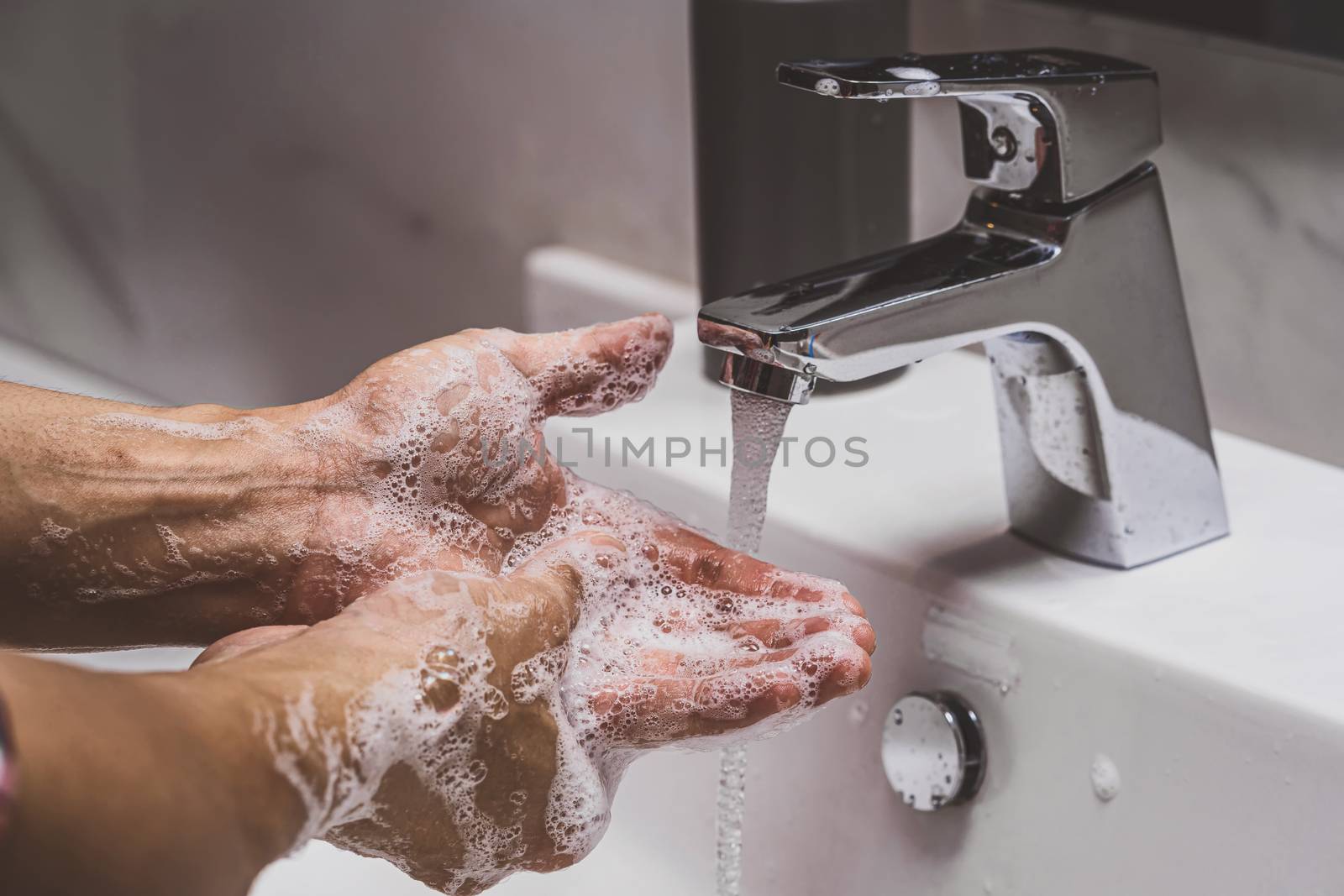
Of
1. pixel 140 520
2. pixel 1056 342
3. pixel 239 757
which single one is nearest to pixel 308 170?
pixel 140 520

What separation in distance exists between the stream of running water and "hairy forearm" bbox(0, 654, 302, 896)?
241 mm

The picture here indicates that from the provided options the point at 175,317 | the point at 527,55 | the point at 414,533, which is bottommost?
the point at 175,317

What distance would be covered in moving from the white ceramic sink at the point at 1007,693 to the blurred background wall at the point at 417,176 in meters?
0.12

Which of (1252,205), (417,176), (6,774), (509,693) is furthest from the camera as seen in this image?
(417,176)

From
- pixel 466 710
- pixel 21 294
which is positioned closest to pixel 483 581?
pixel 466 710

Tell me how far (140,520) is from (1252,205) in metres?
0.55

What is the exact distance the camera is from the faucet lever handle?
555 mm

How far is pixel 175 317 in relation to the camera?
4.41 feet

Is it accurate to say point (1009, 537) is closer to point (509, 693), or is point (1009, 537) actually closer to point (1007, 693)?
point (1007, 693)

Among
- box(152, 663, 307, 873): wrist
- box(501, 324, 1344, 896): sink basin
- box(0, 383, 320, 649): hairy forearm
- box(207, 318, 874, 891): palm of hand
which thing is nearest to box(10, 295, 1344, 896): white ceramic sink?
box(501, 324, 1344, 896): sink basin

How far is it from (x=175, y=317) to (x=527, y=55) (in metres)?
0.51

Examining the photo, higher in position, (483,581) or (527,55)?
(527,55)

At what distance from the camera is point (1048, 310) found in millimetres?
602

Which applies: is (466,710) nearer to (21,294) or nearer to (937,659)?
(937,659)
